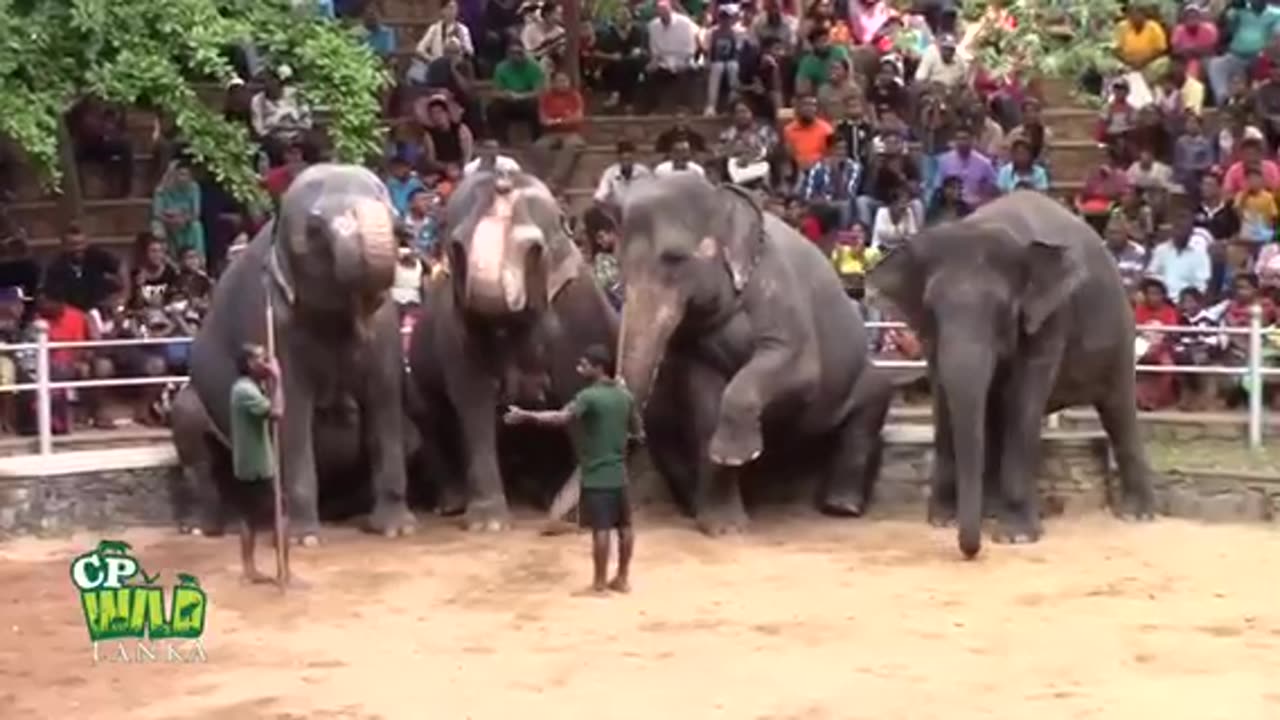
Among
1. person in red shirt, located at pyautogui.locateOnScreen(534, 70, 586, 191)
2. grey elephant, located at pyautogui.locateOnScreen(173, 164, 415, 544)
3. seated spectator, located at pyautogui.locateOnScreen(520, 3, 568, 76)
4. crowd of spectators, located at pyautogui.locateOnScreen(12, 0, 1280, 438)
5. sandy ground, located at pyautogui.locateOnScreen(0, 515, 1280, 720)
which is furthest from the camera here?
seated spectator, located at pyautogui.locateOnScreen(520, 3, 568, 76)

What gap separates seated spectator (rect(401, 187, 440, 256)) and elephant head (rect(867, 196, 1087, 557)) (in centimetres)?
405

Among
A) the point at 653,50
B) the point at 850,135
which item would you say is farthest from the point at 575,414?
the point at 653,50

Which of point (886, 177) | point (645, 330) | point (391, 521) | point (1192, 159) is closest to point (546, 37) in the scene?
point (886, 177)

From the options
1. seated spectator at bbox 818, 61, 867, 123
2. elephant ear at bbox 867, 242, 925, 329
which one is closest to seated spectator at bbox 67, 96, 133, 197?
seated spectator at bbox 818, 61, 867, 123

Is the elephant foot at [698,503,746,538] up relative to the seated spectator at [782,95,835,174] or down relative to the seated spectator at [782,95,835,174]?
down

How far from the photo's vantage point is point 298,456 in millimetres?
16062

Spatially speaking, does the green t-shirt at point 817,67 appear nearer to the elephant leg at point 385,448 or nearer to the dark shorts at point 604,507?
the elephant leg at point 385,448

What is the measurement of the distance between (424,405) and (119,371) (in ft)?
7.20

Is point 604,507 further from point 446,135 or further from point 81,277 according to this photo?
point 446,135

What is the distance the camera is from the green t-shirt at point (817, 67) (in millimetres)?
23547

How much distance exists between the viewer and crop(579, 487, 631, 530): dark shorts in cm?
1402

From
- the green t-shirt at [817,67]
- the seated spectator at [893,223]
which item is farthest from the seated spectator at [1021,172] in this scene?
the green t-shirt at [817,67]

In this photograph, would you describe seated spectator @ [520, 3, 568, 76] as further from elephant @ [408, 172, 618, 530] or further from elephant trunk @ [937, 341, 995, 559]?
elephant trunk @ [937, 341, 995, 559]

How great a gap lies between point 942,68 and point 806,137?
208cm
